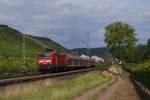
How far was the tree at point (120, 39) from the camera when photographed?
156 m

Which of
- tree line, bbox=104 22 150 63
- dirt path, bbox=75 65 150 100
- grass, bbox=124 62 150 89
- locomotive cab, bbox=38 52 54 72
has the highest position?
Answer: tree line, bbox=104 22 150 63

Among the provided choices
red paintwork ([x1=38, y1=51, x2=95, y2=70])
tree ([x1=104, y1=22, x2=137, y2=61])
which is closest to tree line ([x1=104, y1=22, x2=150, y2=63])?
tree ([x1=104, y1=22, x2=137, y2=61])

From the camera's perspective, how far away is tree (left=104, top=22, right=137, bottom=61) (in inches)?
6161

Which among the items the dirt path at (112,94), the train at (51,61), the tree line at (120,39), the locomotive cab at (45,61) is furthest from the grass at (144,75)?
the tree line at (120,39)

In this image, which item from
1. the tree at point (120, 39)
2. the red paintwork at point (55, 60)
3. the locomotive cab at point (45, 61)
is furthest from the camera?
the tree at point (120, 39)

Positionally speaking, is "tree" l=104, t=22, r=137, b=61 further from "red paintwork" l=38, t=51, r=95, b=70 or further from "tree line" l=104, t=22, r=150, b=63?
"red paintwork" l=38, t=51, r=95, b=70

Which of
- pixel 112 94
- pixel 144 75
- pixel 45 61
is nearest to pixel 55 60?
pixel 45 61

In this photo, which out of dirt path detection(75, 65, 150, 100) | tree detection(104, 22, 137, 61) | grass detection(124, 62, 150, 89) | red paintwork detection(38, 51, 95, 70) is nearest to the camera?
dirt path detection(75, 65, 150, 100)

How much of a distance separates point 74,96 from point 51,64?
120 feet

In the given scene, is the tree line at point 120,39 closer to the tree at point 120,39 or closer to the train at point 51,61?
the tree at point 120,39

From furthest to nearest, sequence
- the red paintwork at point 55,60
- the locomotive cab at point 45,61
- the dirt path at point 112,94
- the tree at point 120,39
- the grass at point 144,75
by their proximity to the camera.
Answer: the tree at point 120,39 < the red paintwork at point 55,60 < the locomotive cab at point 45,61 < the grass at point 144,75 < the dirt path at point 112,94

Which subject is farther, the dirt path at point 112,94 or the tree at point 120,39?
the tree at point 120,39

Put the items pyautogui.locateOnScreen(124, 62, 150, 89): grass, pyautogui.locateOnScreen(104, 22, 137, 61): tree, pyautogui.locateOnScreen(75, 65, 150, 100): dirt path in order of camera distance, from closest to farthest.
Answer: pyautogui.locateOnScreen(75, 65, 150, 100): dirt path
pyautogui.locateOnScreen(124, 62, 150, 89): grass
pyautogui.locateOnScreen(104, 22, 137, 61): tree

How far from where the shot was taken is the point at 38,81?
121 ft
